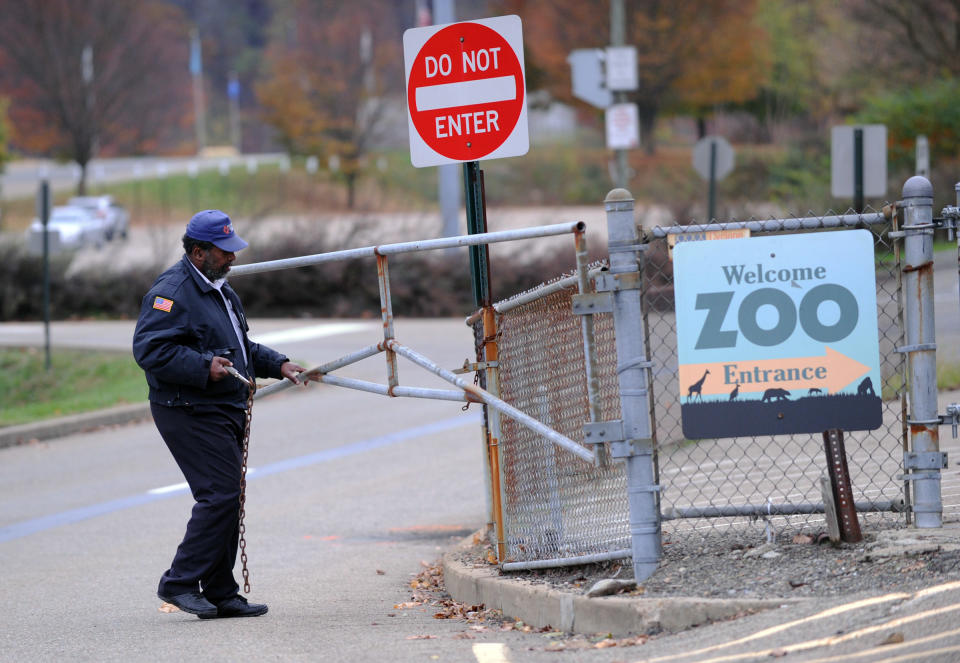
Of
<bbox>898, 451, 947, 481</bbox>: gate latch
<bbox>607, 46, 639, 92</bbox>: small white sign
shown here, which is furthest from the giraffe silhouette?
<bbox>607, 46, 639, 92</bbox>: small white sign

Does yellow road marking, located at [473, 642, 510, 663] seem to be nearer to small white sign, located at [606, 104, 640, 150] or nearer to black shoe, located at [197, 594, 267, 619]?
black shoe, located at [197, 594, 267, 619]

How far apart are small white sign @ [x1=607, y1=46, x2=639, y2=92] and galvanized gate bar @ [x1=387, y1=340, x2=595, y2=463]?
16.8 m

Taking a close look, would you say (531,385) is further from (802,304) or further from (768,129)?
(768,129)

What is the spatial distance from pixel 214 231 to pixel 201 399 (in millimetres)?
792

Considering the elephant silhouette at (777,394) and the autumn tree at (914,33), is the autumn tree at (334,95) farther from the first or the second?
Answer: the elephant silhouette at (777,394)

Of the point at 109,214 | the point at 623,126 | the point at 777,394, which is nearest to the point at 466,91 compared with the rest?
the point at 777,394

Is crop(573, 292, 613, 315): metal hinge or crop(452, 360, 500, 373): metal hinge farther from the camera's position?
crop(452, 360, 500, 373): metal hinge

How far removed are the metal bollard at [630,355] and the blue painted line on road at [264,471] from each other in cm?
527

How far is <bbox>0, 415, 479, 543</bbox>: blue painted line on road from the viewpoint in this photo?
30.3 feet

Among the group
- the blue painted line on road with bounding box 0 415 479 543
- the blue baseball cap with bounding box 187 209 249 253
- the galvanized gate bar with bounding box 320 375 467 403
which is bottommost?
the blue painted line on road with bounding box 0 415 479 543

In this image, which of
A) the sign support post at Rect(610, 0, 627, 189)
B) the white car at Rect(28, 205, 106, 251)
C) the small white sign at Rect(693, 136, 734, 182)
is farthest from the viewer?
the white car at Rect(28, 205, 106, 251)

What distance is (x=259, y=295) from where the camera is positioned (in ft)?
72.5

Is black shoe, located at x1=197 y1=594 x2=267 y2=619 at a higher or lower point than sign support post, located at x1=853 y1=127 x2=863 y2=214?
lower

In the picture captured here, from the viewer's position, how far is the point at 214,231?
601 cm
